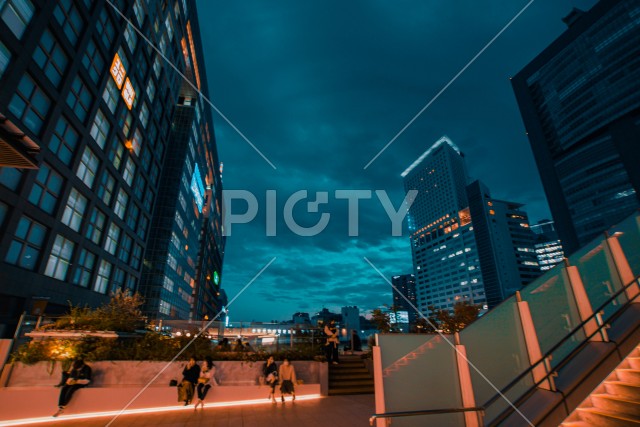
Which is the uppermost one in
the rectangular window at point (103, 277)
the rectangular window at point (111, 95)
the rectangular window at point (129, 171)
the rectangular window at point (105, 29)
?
the rectangular window at point (105, 29)

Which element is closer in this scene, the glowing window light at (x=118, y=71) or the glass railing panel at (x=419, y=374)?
the glass railing panel at (x=419, y=374)

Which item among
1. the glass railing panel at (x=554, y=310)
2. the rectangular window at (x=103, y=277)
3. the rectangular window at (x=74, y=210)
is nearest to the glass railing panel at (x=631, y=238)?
the glass railing panel at (x=554, y=310)

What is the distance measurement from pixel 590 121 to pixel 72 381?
11082 cm

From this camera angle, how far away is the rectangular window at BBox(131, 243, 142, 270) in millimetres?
32244

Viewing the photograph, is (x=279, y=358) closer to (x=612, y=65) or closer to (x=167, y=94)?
(x=167, y=94)

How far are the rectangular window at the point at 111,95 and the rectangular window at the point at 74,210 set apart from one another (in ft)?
26.9

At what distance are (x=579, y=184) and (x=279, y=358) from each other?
10077 cm

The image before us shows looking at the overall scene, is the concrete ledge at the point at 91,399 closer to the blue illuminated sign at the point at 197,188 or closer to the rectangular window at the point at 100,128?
the rectangular window at the point at 100,128

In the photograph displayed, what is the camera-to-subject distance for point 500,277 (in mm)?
133250

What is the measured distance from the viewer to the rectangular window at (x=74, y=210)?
21094 mm

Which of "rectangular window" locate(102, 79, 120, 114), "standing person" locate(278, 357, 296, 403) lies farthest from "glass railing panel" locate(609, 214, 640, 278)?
"rectangular window" locate(102, 79, 120, 114)

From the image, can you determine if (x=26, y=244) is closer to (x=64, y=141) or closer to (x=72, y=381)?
(x=64, y=141)

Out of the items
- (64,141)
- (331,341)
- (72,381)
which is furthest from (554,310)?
(64,141)

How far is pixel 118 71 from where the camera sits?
1045 inches
